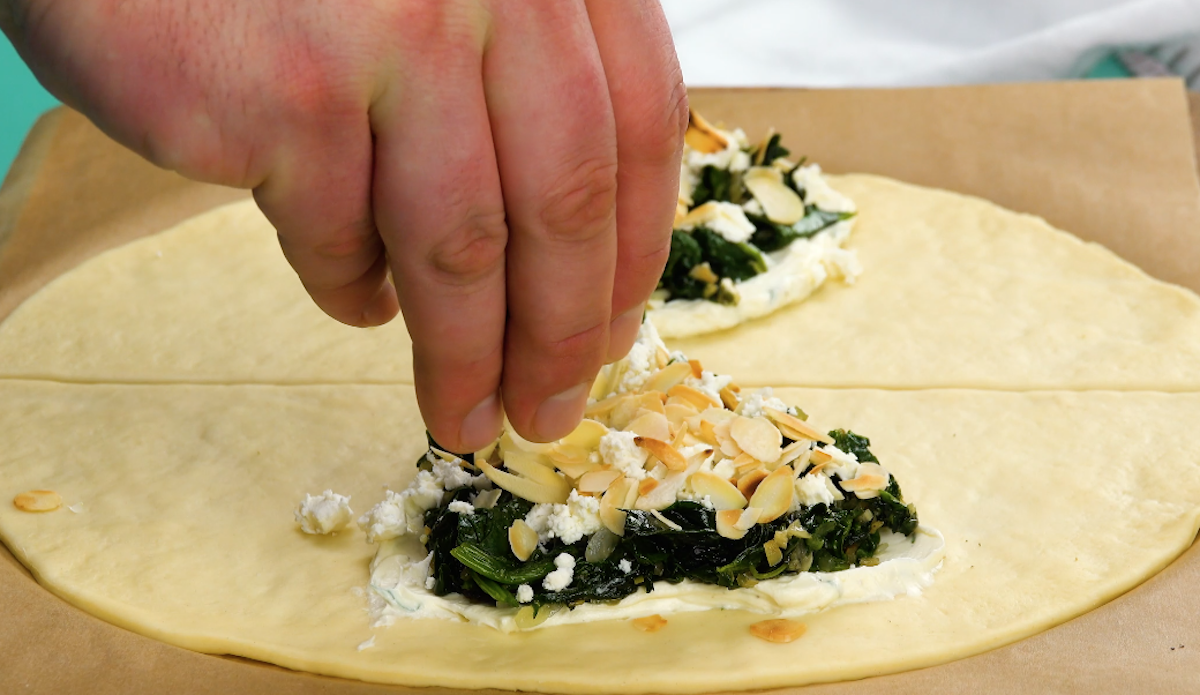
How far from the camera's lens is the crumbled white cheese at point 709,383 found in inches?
88.5

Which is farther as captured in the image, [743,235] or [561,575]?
[743,235]

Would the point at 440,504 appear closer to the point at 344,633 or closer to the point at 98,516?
the point at 344,633

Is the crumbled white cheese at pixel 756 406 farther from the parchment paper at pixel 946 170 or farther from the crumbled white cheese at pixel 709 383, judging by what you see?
the parchment paper at pixel 946 170

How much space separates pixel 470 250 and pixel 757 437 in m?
1.14

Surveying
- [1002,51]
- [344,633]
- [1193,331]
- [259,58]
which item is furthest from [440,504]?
[1002,51]

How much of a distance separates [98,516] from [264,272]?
110cm

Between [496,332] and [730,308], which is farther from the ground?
[496,332]

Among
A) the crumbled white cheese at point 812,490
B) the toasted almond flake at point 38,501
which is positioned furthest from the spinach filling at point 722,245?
the toasted almond flake at point 38,501

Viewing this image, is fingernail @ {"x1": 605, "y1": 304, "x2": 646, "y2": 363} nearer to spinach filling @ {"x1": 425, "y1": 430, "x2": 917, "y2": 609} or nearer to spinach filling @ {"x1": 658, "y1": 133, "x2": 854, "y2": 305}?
spinach filling @ {"x1": 425, "y1": 430, "x2": 917, "y2": 609}

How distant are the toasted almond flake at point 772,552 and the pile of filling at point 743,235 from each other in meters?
1.00

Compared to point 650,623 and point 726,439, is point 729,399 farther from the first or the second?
point 650,623

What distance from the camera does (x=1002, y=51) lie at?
486cm

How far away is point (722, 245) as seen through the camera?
307 cm

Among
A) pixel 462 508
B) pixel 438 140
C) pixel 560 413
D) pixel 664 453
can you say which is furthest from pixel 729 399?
pixel 438 140
